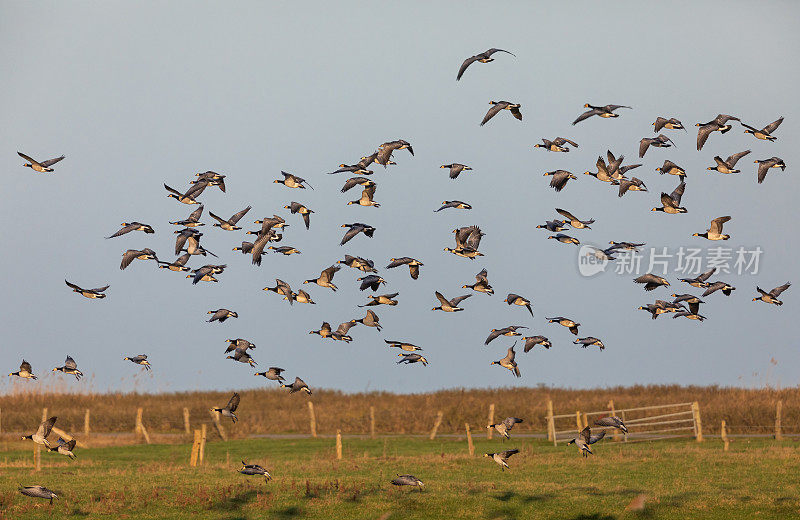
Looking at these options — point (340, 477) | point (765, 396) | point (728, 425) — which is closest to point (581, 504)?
point (340, 477)

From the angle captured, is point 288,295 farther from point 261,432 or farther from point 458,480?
point 261,432

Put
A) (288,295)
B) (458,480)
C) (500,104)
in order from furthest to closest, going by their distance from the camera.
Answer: (458,480), (288,295), (500,104)

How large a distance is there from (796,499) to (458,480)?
12414 mm

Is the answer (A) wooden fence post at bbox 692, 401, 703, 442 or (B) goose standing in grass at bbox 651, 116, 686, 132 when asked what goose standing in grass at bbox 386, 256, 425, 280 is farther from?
(A) wooden fence post at bbox 692, 401, 703, 442

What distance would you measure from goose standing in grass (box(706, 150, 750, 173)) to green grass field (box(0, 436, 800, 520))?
11.0 m

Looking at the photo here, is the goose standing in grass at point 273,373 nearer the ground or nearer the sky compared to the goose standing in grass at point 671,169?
nearer the ground

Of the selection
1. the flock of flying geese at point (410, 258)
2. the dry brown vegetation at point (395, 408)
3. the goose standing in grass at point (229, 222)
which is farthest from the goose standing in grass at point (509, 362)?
the dry brown vegetation at point (395, 408)

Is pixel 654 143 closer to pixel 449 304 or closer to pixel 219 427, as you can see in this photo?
pixel 449 304

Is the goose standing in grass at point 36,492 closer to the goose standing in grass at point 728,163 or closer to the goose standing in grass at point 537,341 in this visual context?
the goose standing in grass at point 537,341

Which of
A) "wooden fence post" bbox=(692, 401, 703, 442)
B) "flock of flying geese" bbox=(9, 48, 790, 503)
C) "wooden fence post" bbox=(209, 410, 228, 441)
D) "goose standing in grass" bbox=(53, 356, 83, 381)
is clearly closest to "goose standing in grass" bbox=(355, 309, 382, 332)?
"flock of flying geese" bbox=(9, 48, 790, 503)

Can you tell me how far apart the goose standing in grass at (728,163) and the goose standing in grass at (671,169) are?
5.07 feet

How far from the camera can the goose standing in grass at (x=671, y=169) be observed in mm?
29312

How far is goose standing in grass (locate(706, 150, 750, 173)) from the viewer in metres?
27.7

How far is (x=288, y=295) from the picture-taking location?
27.9 m
